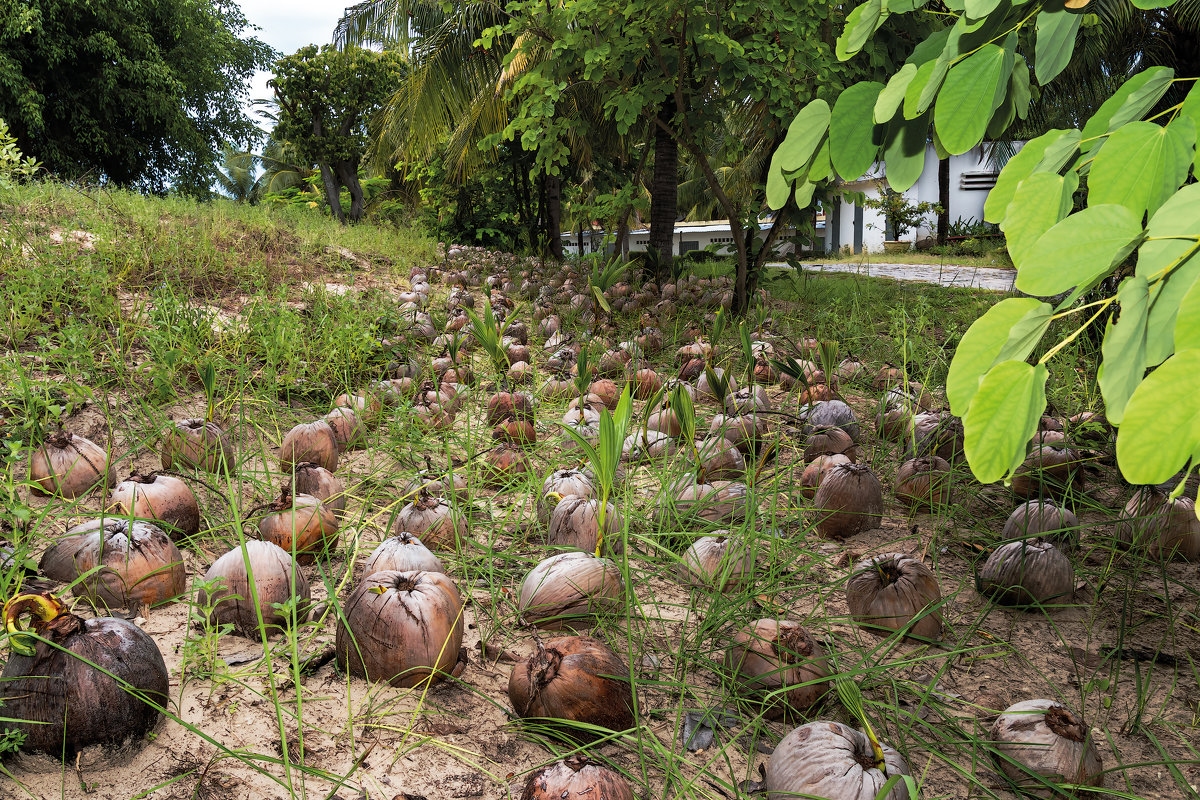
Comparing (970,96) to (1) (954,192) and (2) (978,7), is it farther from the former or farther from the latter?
(1) (954,192)

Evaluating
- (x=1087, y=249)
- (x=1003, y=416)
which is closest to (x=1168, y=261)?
(x=1087, y=249)

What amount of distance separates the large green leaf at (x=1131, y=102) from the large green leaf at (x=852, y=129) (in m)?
0.28

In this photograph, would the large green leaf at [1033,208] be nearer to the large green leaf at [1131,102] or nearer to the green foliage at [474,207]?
the large green leaf at [1131,102]

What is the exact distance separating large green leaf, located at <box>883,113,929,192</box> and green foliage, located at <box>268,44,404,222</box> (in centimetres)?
1802

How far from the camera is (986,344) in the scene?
682mm

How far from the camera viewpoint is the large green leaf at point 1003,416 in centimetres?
61

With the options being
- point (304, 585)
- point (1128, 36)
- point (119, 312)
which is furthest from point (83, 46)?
point (1128, 36)

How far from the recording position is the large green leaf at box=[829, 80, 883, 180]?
1005mm

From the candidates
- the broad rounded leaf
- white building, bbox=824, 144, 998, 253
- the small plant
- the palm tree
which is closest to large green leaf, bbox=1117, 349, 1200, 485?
the broad rounded leaf

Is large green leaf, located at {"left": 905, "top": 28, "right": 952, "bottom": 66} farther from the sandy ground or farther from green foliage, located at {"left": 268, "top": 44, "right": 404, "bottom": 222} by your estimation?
green foliage, located at {"left": 268, "top": 44, "right": 404, "bottom": 222}

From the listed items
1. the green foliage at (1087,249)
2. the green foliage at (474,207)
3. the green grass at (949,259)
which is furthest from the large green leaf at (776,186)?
the green grass at (949,259)

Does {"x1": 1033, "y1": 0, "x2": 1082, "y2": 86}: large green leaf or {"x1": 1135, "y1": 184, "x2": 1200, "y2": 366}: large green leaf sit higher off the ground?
{"x1": 1033, "y1": 0, "x2": 1082, "y2": 86}: large green leaf

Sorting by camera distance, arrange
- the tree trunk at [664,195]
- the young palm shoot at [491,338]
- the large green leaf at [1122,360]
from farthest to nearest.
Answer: the tree trunk at [664,195] → the young palm shoot at [491,338] → the large green leaf at [1122,360]

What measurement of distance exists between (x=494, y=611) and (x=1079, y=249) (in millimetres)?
1201
